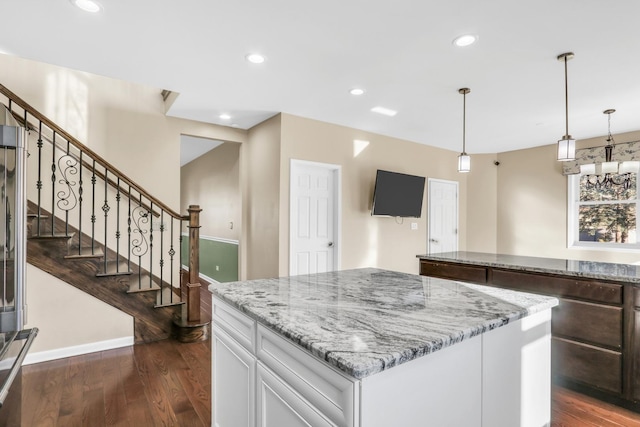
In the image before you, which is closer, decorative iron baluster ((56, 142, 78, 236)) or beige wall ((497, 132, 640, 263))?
decorative iron baluster ((56, 142, 78, 236))

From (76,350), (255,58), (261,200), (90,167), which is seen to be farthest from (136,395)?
(255,58)

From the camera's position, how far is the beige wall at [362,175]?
405 centimetres

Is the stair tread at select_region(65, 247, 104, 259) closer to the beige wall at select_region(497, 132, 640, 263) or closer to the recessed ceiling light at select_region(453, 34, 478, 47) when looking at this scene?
the recessed ceiling light at select_region(453, 34, 478, 47)

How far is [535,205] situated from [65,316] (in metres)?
6.74

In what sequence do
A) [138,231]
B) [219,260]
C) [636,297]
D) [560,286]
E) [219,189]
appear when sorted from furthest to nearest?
[219,189], [219,260], [138,231], [560,286], [636,297]

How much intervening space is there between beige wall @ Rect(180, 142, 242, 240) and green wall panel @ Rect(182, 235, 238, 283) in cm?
18

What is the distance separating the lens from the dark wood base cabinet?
85.2 inches

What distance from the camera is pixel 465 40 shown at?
2385mm

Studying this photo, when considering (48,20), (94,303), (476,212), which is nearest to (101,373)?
(94,303)

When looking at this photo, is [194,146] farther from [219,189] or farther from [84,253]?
[84,253]

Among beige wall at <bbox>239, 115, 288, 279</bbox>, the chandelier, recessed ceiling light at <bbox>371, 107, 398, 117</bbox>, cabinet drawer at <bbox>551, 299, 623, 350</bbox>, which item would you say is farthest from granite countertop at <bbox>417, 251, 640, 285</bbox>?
beige wall at <bbox>239, 115, 288, 279</bbox>

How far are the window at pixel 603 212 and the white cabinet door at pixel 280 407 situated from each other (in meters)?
5.53

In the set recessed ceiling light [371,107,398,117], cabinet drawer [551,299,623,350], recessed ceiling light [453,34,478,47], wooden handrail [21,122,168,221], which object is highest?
recessed ceiling light [453,34,478,47]

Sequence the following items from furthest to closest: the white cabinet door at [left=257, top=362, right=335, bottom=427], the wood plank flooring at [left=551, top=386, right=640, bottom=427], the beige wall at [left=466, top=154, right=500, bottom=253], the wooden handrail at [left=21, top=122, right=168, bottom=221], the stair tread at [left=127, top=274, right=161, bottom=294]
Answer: the beige wall at [left=466, top=154, right=500, bottom=253] < the stair tread at [left=127, top=274, right=161, bottom=294] < the wooden handrail at [left=21, top=122, right=168, bottom=221] < the wood plank flooring at [left=551, top=386, right=640, bottom=427] < the white cabinet door at [left=257, top=362, right=335, bottom=427]
